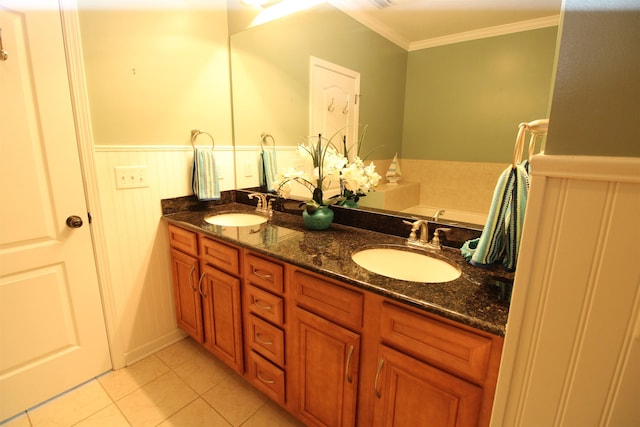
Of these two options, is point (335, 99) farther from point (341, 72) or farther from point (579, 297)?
point (579, 297)

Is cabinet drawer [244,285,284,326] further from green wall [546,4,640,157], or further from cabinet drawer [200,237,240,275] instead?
green wall [546,4,640,157]

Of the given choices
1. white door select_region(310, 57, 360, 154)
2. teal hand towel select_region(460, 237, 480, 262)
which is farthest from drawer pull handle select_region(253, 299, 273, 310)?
white door select_region(310, 57, 360, 154)

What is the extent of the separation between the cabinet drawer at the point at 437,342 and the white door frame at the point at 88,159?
150 centimetres

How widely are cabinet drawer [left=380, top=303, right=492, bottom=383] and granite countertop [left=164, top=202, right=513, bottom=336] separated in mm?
48

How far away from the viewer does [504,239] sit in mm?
900

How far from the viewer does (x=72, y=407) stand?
146 cm

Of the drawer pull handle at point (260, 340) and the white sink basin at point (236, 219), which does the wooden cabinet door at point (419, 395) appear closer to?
the drawer pull handle at point (260, 340)

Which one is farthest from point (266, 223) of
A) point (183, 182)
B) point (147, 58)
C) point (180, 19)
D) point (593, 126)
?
point (593, 126)

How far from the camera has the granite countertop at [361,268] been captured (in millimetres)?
781

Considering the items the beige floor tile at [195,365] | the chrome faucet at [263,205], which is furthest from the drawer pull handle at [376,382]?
the chrome faucet at [263,205]

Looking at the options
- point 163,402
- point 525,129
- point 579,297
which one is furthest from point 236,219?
point 579,297

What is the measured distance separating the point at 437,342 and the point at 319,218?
82cm

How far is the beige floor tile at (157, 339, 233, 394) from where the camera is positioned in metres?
1.63

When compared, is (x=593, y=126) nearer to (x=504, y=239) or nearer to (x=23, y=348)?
(x=504, y=239)
